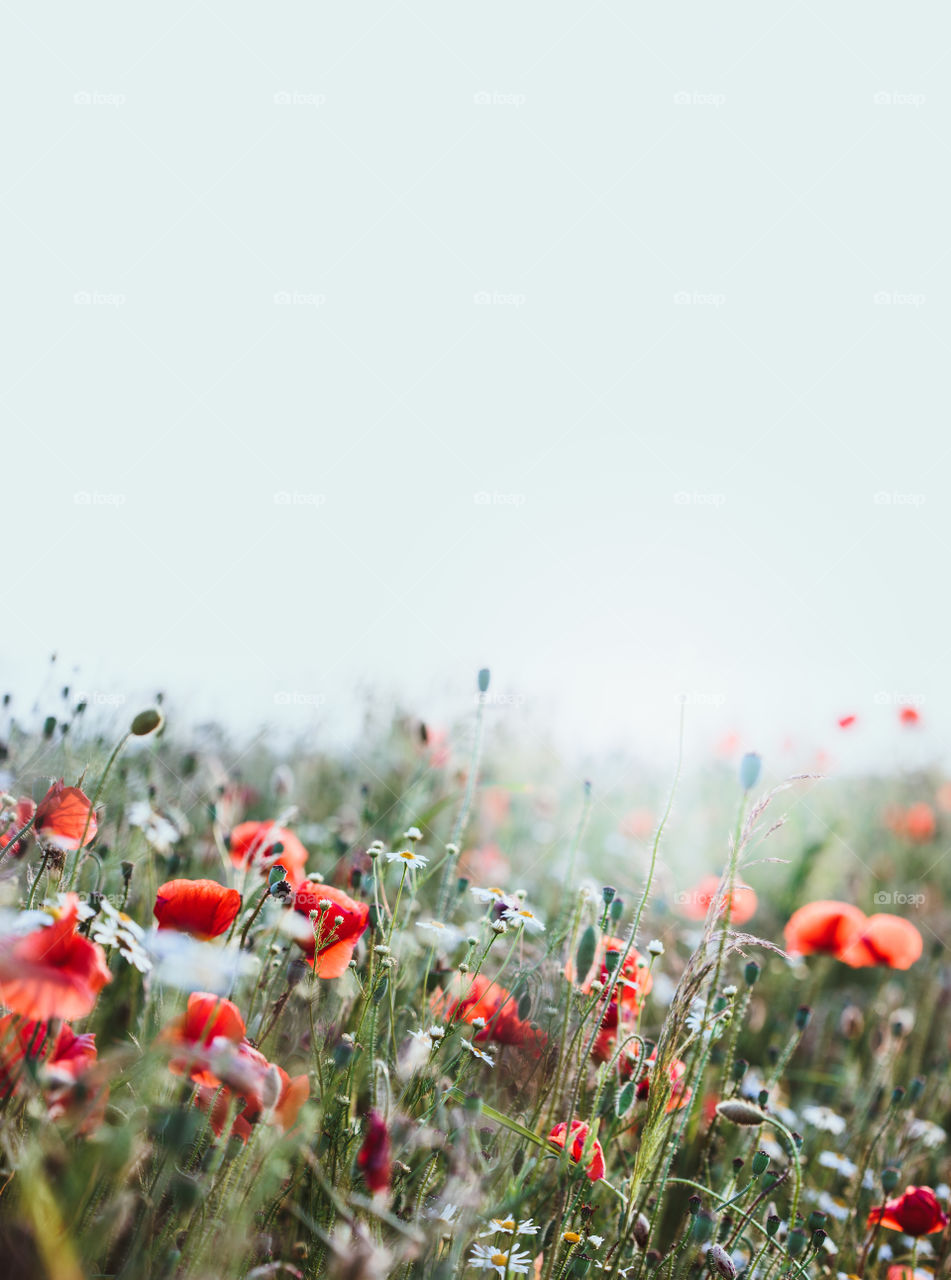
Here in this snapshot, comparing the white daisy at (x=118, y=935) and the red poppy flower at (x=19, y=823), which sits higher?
the red poppy flower at (x=19, y=823)

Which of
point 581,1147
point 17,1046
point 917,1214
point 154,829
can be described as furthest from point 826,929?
point 17,1046

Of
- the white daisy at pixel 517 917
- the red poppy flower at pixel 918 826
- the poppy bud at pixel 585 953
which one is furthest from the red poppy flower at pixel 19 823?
the red poppy flower at pixel 918 826

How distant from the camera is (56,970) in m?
1.05

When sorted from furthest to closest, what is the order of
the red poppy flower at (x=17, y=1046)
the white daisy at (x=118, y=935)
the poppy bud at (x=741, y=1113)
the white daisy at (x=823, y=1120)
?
the white daisy at (x=823, y=1120), the poppy bud at (x=741, y=1113), the white daisy at (x=118, y=935), the red poppy flower at (x=17, y=1046)

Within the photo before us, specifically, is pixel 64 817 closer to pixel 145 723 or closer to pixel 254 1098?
pixel 145 723

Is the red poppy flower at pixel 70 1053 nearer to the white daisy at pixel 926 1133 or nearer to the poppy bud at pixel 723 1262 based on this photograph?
the poppy bud at pixel 723 1262

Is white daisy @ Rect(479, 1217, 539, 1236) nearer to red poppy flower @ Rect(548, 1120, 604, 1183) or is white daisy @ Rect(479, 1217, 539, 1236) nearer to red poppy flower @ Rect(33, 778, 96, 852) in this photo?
red poppy flower @ Rect(548, 1120, 604, 1183)

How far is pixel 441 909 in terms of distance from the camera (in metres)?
1.92

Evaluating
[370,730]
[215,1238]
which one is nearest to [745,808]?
[215,1238]

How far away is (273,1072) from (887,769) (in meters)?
6.46

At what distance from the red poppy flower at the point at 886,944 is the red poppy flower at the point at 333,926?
1679 mm

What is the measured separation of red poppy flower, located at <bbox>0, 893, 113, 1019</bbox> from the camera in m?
1.01

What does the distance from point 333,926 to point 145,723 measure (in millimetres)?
477

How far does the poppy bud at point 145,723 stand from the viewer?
1592 mm
